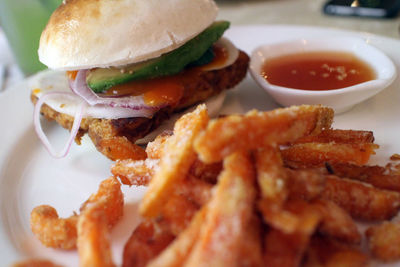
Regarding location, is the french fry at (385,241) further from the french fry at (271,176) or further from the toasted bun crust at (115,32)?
the toasted bun crust at (115,32)

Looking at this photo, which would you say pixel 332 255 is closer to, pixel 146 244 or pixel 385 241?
pixel 385 241

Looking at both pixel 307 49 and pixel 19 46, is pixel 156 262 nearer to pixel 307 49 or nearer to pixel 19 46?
pixel 307 49

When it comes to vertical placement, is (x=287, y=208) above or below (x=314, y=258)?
above

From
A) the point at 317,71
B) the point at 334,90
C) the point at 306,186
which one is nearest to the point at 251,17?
the point at 317,71

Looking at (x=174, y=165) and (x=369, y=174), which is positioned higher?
(x=174, y=165)

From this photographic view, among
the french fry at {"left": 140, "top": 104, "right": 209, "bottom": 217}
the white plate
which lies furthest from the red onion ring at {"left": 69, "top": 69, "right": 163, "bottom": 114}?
the french fry at {"left": 140, "top": 104, "right": 209, "bottom": 217}

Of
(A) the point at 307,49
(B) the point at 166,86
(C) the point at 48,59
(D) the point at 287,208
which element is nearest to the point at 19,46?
(C) the point at 48,59
